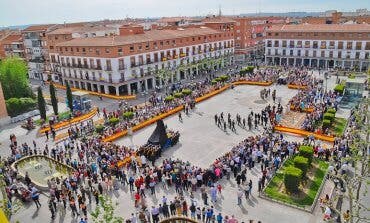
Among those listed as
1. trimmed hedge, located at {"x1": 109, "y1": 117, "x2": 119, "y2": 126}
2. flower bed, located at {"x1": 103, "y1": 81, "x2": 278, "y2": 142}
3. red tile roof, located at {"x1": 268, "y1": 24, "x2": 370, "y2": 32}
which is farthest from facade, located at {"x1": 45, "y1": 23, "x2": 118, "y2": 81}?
red tile roof, located at {"x1": 268, "y1": 24, "x2": 370, "y2": 32}

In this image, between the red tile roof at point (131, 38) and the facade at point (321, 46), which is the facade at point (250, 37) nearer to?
the facade at point (321, 46)

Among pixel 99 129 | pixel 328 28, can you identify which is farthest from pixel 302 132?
pixel 328 28

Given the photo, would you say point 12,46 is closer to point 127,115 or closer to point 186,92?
point 186,92

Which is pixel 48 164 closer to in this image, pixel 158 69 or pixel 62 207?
pixel 62 207

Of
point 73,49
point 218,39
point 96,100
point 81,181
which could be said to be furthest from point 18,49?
point 81,181

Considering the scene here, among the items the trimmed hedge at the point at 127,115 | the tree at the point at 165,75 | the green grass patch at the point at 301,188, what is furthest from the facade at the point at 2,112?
the green grass patch at the point at 301,188

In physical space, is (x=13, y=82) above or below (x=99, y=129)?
above

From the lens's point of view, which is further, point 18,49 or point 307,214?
point 18,49

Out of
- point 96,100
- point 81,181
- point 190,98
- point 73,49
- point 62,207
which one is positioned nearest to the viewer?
point 62,207
